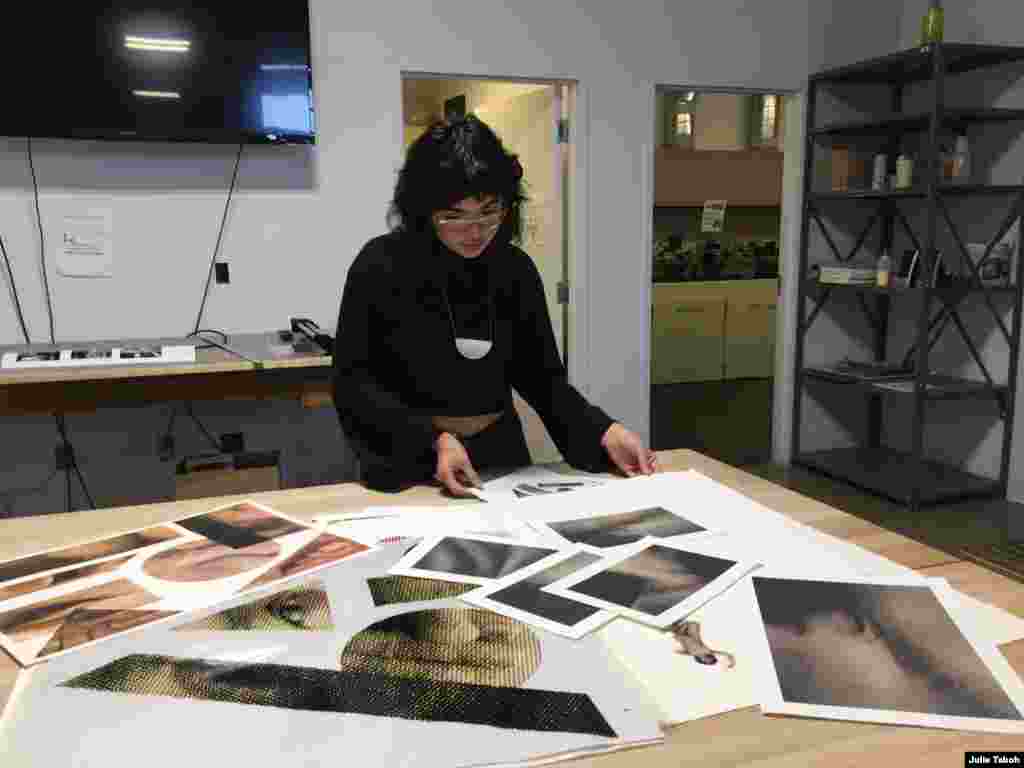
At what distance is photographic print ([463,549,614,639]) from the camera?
2.65 feet

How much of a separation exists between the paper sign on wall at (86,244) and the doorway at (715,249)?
357 centimetres

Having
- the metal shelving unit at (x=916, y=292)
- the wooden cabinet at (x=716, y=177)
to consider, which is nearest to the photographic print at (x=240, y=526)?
the metal shelving unit at (x=916, y=292)

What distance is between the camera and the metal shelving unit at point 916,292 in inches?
136

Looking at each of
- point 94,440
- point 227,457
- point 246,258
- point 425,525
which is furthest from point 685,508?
point 94,440

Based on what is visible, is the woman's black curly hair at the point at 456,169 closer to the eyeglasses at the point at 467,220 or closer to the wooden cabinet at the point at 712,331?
the eyeglasses at the point at 467,220

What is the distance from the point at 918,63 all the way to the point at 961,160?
1.54 feet

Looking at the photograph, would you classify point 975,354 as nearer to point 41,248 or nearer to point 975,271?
point 975,271

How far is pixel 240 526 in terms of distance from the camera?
1.11m

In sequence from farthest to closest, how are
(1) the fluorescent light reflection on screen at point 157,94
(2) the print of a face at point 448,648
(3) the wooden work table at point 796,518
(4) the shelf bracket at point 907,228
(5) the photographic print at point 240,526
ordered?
(4) the shelf bracket at point 907,228 → (1) the fluorescent light reflection on screen at point 157,94 → (5) the photographic print at point 240,526 → (2) the print of a face at point 448,648 → (3) the wooden work table at point 796,518

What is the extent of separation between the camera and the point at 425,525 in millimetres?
1101

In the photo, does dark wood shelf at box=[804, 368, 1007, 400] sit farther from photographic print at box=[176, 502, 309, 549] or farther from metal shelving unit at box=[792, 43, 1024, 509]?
photographic print at box=[176, 502, 309, 549]

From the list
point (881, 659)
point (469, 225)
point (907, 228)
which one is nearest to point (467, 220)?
point (469, 225)

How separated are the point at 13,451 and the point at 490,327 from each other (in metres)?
2.37

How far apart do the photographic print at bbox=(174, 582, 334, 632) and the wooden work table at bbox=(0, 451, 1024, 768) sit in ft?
0.58
